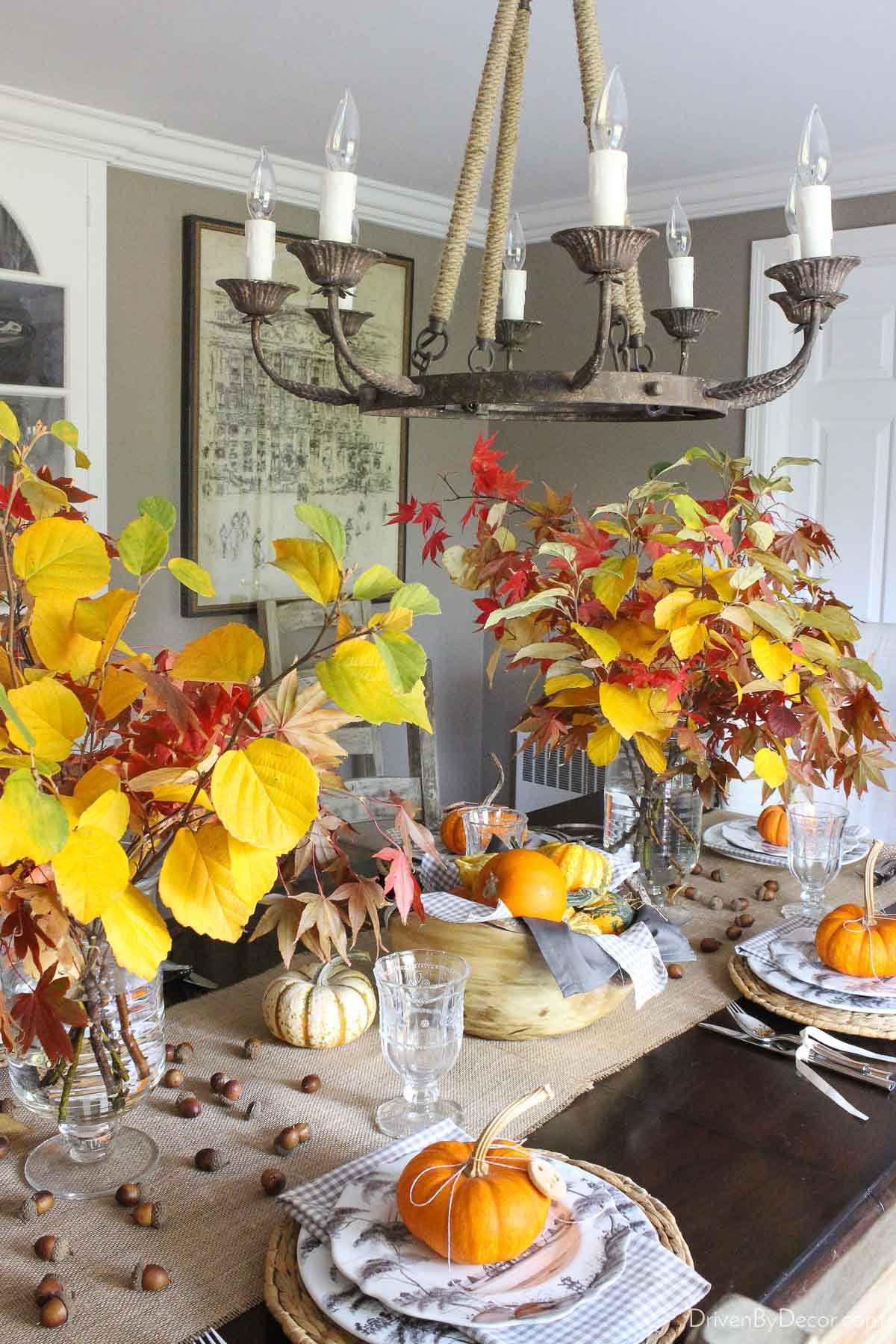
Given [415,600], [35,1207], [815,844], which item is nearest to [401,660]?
[415,600]

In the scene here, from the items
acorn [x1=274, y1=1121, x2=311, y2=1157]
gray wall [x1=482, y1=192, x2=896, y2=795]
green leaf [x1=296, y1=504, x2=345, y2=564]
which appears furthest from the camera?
gray wall [x1=482, y1=192, x2=896, y2=795]

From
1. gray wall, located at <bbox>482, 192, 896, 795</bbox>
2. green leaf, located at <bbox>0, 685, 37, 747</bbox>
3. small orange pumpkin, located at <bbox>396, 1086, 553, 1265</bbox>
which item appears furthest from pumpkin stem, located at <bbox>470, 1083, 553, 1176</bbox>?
gray wall, located at <bbox>482, 192, 896, 795</bbox>

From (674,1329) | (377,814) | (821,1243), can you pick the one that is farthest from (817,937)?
(377,814)

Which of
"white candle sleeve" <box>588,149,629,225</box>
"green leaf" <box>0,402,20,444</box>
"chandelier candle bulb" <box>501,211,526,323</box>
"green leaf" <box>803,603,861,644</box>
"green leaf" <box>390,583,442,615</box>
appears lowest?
"green leaf" <box>803,603,861,644</box>

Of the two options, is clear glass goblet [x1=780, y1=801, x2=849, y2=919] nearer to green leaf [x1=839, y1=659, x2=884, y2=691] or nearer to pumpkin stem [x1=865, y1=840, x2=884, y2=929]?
pumpkin stem [x1=865, y1=840, x2=884, y2=929]

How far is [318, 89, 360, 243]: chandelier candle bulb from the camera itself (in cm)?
119

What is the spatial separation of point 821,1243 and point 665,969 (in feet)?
1.43

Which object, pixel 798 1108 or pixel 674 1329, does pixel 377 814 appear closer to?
pixel 798 1108

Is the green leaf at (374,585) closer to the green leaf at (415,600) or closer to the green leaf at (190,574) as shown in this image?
the green leaf at (415,600)

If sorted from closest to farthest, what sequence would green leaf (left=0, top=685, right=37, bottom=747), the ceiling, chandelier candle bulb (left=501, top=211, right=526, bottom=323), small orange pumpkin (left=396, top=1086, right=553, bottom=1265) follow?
green leaf (left=0, top=685, right=37, bottom=747), small orange pumpkin (left=396, top=1086, right=553, bottom=1265), chandelier candle bulb (left=501, top=211, right=526, bottom=323), the ceiling

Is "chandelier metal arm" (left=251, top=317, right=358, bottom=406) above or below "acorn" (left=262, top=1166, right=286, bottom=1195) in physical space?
above

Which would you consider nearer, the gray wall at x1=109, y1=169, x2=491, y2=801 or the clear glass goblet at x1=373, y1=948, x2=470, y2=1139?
the clear glass goblet at x1=373, y1=948, x2=470, y2=1139

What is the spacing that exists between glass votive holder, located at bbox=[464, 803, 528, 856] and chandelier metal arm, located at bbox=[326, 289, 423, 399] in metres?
0.56

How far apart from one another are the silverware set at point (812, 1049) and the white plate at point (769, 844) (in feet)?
1.96
